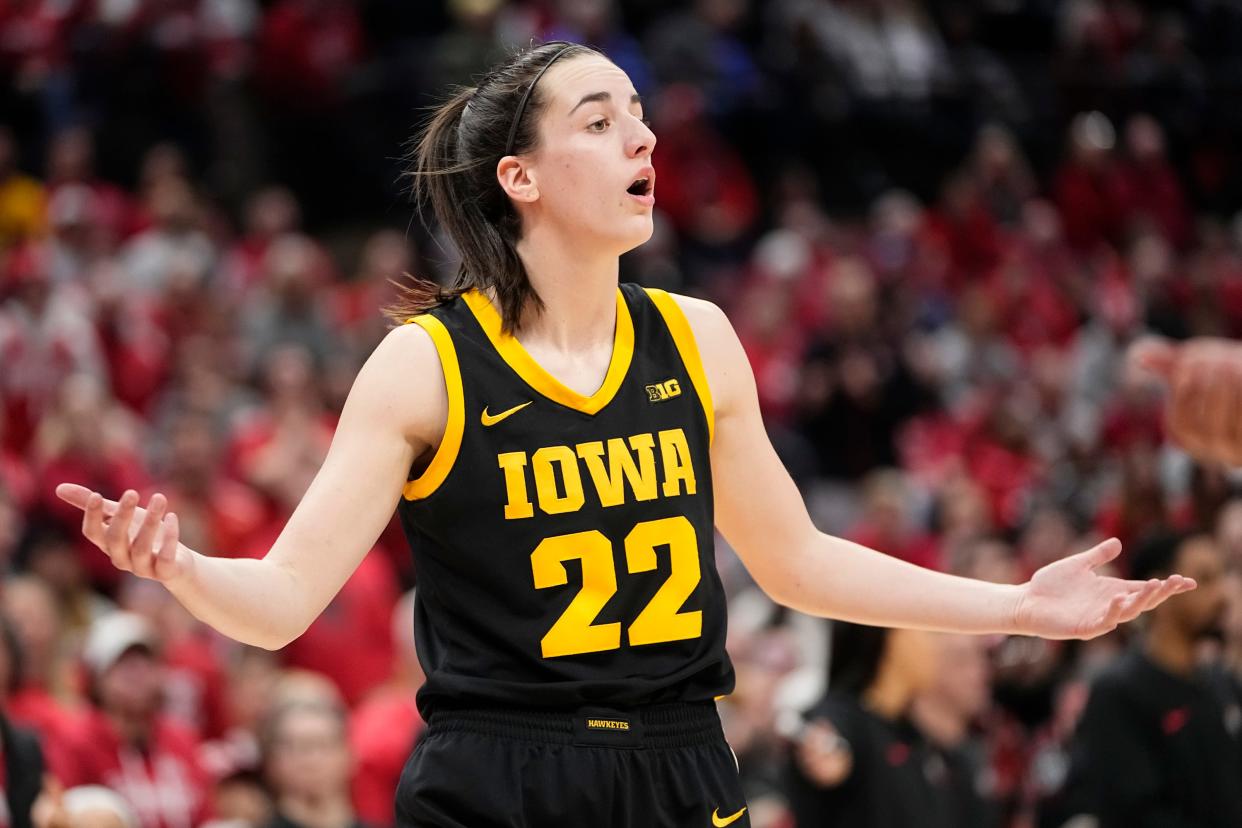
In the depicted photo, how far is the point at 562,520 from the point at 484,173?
771 mm

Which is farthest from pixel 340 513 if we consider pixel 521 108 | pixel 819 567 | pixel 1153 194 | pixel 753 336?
pixel 1153 194

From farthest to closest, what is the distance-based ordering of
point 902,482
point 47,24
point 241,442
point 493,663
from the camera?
point 47,24, point 902,482, point 241,442, point 493,663

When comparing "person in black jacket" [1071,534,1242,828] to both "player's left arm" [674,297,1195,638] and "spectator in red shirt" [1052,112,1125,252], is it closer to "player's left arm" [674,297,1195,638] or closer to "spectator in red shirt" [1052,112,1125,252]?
"player's left arm" [674,297,1195,638]

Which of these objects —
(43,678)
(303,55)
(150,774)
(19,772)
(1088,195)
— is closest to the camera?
(19,772)

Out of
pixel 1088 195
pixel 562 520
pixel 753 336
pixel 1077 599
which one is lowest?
pixel 1088 195

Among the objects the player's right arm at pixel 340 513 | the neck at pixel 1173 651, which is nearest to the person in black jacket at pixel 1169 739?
the neck at pixel 1173 651

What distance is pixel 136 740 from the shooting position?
723 centimetres

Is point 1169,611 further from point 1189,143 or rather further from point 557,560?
point 1189,143

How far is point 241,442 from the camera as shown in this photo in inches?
393

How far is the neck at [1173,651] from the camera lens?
666 centimetres

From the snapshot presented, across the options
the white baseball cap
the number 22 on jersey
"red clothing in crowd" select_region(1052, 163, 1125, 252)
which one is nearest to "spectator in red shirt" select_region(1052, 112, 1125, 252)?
"red clothing in crowd" select_region(1052, 163, 1125, 252)

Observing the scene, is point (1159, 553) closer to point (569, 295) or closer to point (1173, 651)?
point (1173, 651)

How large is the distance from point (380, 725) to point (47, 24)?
7.19 metres

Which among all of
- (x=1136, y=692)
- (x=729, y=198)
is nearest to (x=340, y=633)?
(x=1136, y=692)
